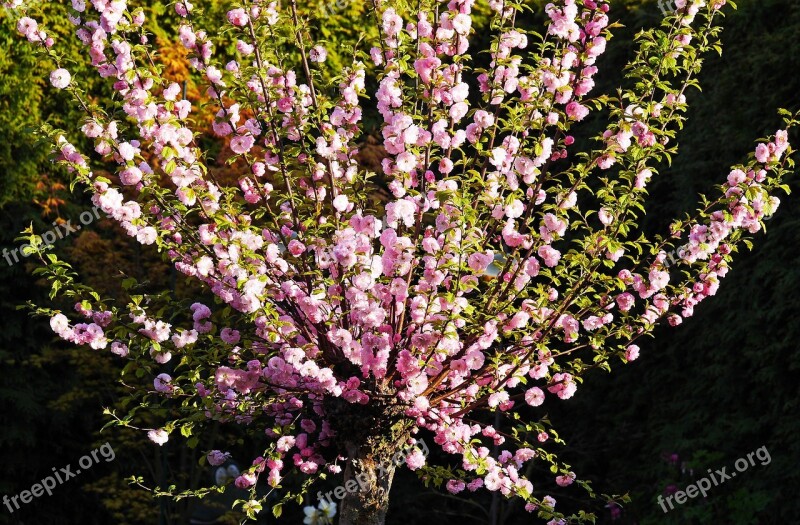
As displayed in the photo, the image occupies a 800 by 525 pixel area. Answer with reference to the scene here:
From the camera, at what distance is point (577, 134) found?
27.2ft

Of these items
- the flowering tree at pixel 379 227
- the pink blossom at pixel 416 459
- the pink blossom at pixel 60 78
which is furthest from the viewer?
the pink blossom at pixel 416 459

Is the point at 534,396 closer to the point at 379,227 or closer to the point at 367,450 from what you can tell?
the point at 367,450

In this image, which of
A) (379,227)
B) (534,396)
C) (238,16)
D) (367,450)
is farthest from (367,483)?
(238,16)

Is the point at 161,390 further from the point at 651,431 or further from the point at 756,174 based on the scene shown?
the point at 651,431

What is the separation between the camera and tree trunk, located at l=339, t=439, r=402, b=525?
415cm

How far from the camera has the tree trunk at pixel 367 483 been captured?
415cm

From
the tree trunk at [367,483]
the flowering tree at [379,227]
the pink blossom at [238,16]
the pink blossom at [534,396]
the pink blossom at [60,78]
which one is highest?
the pink blossom at [238,16]

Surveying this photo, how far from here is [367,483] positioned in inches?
164

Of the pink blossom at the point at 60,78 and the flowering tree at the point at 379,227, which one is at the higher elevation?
the pink blossom at the point at 60,78

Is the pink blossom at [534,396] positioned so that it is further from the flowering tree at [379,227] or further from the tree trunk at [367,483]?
the tree trunk at [367,483]

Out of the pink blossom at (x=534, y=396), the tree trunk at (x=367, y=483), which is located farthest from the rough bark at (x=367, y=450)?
the pink blossom at (x=534, y=396)

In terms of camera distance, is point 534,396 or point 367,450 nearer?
point 367,450

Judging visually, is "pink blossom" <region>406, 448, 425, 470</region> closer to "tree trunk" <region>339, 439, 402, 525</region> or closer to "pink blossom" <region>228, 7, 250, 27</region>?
"tree trunk" <region>339, 439, 402, 525</region>

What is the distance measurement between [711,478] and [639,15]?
3627 millimetres
